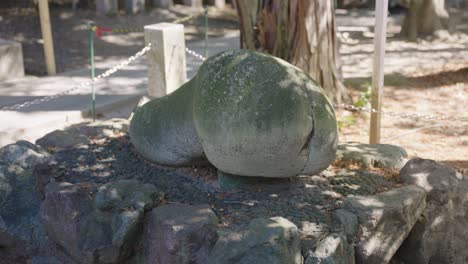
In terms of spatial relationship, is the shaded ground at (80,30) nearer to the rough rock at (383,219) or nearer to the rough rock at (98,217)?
the rough rock at (98,217)

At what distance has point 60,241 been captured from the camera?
157 inches

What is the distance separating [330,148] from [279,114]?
1.54 ft

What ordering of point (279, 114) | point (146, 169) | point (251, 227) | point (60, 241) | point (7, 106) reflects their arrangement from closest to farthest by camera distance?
point (251, 227)
point (279, 114)
point (60, 241)
point (146, 169)
point (7, 106)

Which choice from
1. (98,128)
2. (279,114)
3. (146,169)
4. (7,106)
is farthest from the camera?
(7,106)

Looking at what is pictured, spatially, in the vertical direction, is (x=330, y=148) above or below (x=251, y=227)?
above

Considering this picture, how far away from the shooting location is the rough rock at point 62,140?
16.5 ft

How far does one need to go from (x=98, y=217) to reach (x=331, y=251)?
1511mm

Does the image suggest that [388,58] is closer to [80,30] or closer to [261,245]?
[80,30]

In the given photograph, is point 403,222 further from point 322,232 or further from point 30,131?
point 30,131

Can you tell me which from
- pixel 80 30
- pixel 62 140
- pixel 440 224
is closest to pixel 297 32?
pixel 62 140

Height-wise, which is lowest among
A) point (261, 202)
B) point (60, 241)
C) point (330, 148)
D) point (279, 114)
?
point (60, 241)

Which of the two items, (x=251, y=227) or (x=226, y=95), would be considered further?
(x=226, y=95)

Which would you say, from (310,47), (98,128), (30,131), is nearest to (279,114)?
(98,128)

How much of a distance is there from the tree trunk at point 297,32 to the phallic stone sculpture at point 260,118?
270cm
